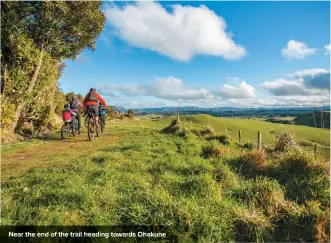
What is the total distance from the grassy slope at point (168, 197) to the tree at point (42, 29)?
759 cm

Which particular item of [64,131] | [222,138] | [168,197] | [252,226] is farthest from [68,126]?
[252,226]

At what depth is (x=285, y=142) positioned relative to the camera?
1166 centimetres

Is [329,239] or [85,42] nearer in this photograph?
[329,239]

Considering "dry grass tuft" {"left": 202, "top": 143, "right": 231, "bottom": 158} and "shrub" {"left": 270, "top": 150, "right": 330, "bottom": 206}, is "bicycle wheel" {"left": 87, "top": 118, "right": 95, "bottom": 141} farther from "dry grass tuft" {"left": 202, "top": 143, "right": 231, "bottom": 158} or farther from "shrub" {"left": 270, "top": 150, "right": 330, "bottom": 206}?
"shrub" {"left": 270, "top": 150, "right": 330, "bottom": 206}

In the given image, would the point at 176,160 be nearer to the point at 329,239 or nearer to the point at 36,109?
the point at 329,239

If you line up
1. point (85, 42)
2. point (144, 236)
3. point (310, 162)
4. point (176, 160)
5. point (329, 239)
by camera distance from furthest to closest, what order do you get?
point (85, 42), point (176, 160), point (310, 162), point (144, 236), point (329, 239)

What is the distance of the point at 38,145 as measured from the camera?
1307cm

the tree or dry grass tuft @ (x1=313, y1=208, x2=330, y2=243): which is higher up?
the tree

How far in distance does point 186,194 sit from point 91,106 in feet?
35.4

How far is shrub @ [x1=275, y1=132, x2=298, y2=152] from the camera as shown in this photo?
37.3 feet

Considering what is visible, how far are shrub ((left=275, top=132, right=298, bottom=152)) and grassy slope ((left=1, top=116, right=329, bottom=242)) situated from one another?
2.91m

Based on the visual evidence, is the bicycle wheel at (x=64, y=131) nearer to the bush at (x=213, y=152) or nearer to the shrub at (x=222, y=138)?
the shrub at (x=222, y=138)

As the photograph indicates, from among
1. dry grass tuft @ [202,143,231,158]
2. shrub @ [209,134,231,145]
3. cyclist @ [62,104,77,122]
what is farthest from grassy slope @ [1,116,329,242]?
cyclist @ [62,104,77,122]

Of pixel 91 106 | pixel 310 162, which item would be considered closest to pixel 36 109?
pixel 91 106
